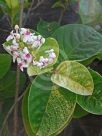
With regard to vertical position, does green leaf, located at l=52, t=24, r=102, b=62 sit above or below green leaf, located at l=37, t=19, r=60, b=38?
above

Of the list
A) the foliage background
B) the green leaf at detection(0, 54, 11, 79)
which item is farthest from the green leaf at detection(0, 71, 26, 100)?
the foliage background

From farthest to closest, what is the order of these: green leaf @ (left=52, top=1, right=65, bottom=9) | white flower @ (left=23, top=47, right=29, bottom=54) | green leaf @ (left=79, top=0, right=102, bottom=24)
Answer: green leaf @ (left=52, top=1, right=65, bottom=9), green leaf @ (left=79, top=0, right=102, bottom=24), white flower @ (left=23, top=47, right=29, bottom=54)

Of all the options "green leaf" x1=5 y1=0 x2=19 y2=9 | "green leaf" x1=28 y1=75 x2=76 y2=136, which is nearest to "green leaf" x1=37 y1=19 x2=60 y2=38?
"green leaf" x1=5 y1=0 x2=19 y2=9

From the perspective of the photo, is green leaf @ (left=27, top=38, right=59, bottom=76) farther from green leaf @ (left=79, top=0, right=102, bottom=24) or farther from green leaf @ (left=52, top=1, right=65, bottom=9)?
green leaf @ (left=52, top=1, right=65, bottom=9)

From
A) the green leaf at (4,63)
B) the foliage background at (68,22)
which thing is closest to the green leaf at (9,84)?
the green leaf at (4,63)

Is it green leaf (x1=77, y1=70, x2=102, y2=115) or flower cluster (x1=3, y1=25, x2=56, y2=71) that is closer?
flower cluster (x1=3, y1=25, x2=56, y2=71)

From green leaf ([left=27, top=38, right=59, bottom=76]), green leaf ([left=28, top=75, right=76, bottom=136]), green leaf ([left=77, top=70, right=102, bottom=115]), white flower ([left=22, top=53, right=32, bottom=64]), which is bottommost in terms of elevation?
green leaf ([left=77, top=70, right=102, bottom=115])

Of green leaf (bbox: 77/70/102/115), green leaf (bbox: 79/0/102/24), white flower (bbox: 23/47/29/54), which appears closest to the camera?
white flower (bbox: 23/47/29/54)
